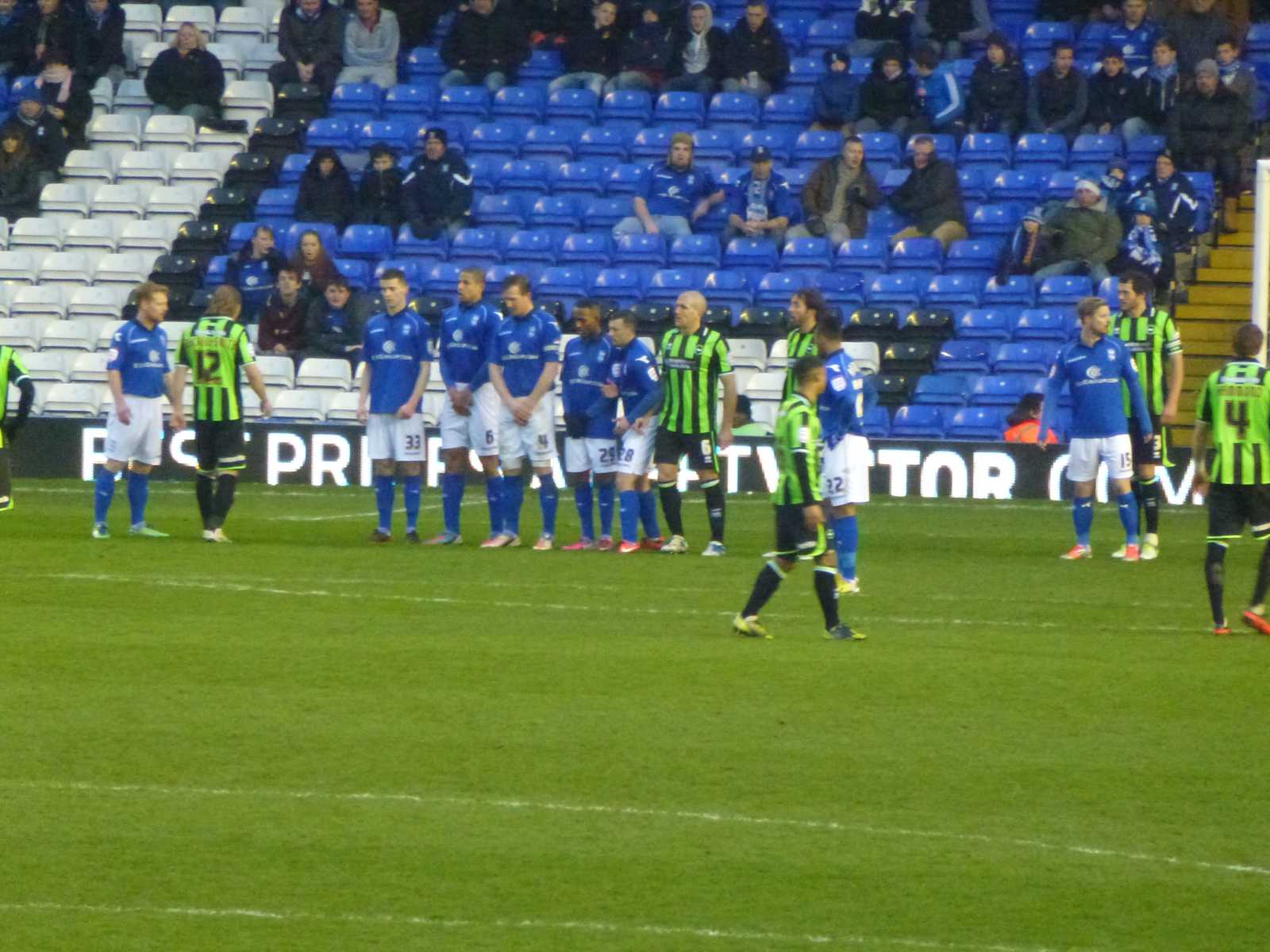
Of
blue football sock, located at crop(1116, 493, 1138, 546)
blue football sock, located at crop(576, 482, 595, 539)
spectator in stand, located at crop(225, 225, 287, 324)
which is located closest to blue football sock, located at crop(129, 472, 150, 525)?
blue football sock, located at crop(576, 482, 595, 539)

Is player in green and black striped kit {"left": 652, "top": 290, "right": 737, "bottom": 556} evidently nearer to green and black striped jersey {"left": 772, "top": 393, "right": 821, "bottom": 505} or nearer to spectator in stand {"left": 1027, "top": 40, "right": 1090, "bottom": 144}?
green and black striped jersey {"left": 772, "top": 393, "right": 821, "bottom": 505}

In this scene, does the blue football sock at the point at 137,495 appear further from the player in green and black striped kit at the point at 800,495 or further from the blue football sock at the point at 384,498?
the player in green and black striped kit at the point at 800,495

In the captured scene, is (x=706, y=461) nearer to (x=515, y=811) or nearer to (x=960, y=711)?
(x=960, y=711)

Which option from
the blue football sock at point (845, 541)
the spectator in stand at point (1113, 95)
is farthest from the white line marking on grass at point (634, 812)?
the spectator in stand at point (1113, 95)

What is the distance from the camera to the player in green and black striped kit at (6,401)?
1484 cm

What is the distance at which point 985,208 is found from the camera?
23094mm

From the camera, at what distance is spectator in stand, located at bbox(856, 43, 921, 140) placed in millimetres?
23969

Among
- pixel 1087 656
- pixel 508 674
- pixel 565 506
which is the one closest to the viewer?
pixel 508 674

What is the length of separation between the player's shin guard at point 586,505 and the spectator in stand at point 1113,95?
9601 millimetres

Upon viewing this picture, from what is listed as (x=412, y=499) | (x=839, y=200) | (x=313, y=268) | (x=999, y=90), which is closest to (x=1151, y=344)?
(x=412, y=499)

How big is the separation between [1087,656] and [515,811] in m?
4.44

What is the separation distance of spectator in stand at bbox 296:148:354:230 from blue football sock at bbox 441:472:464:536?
8.52m

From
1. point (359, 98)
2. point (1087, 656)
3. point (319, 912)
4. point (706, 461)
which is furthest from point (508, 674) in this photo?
point (359, 98)

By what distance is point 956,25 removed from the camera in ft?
81.1
